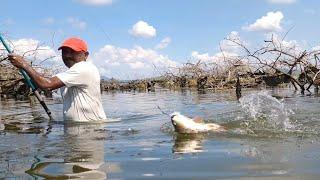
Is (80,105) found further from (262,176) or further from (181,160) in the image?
(262,176)

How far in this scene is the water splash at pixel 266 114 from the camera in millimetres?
7657

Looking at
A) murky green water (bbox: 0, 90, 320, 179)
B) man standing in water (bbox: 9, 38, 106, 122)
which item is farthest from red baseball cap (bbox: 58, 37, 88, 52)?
murky green water (bbox: 0, 90, 320, 179)

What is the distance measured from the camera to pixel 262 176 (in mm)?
4094

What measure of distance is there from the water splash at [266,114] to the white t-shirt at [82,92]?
7.63 ft

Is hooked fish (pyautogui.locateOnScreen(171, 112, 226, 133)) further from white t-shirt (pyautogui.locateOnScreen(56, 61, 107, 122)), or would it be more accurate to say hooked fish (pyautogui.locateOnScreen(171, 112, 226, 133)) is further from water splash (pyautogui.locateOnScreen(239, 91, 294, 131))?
white t-shirt (pyautogui.locateOnScreen(56, 61, 107, 122))

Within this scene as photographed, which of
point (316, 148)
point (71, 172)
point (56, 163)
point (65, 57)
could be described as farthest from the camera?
point (65, 57)

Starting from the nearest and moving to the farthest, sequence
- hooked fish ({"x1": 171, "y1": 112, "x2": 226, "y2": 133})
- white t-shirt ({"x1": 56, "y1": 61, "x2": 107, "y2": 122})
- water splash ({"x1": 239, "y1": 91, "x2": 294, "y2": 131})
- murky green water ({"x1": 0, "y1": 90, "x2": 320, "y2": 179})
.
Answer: murky green water ({"x1": 0, "y1": 90, "x2": 320, "y2": 179}) → hooked fish ({"x1": 171, "y1": 112, "x2": 226, "y2": 133}) → white t-shirt ({"x1": 56, "y1": 61, "x2": 107, "y2": 122}) → water splash ({"x1": 239, "y1": 91, "x2": 294, "y2": 131})

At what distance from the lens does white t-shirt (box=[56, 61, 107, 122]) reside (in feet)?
23.9

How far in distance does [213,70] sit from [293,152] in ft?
93.7

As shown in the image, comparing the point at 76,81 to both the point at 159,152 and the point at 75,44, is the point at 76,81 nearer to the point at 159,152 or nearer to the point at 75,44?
Result: the point at 75,44

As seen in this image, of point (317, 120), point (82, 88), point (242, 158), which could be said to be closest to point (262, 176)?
point (242, 158)

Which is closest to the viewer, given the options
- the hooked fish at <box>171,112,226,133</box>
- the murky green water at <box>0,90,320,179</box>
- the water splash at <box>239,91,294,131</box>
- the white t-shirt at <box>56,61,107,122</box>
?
the murky green water at <box>0,90,320,179</box>

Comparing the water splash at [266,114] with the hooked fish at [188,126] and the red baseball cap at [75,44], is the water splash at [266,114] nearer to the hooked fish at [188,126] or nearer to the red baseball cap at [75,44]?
the hooked fish at [188,126]

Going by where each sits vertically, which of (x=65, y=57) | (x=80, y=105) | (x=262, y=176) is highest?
(x=65, y=57)
